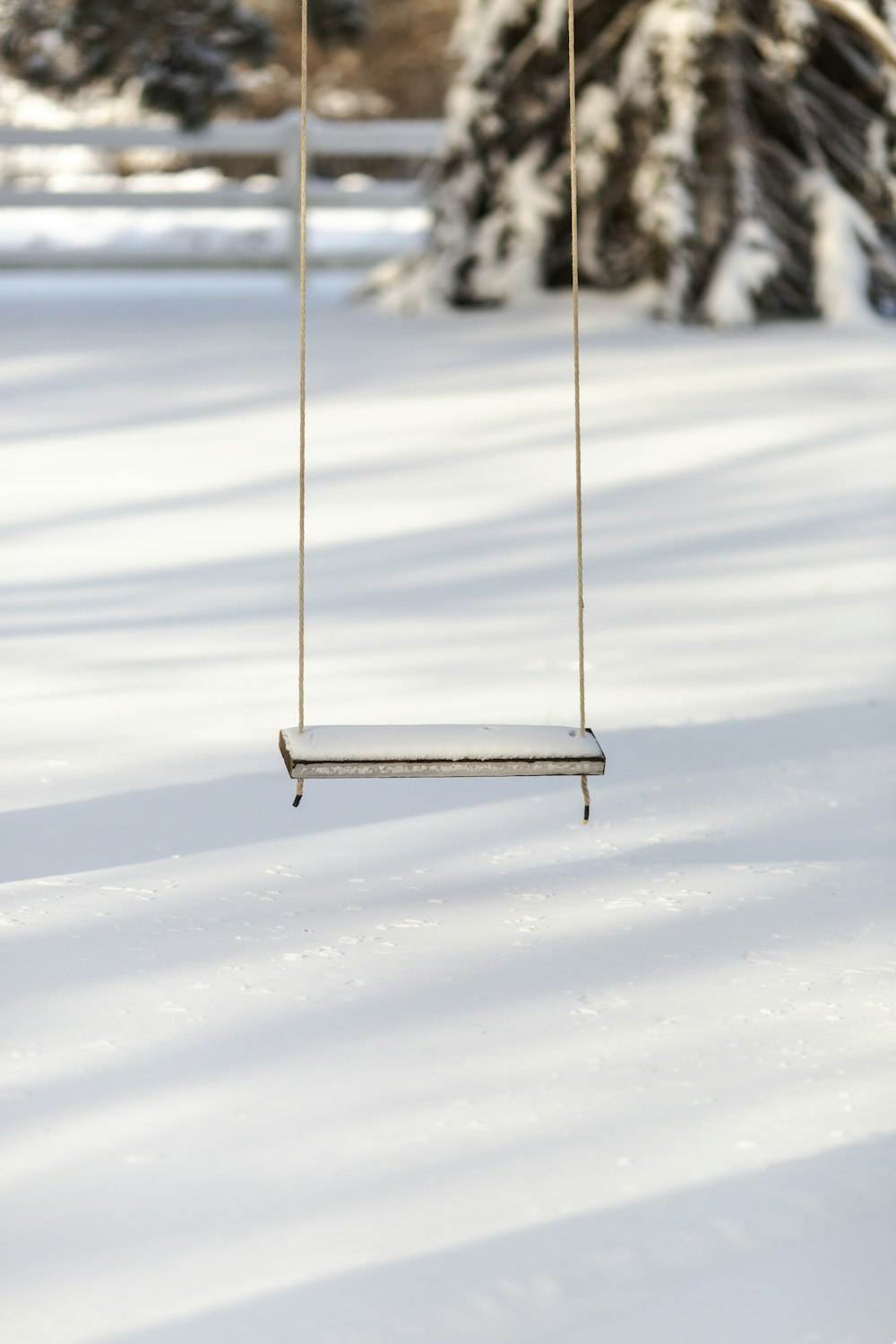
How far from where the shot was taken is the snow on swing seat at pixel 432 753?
298 centimetres

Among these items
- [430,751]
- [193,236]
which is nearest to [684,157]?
[430,751]

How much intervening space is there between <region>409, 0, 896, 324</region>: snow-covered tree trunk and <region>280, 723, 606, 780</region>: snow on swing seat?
746 cm

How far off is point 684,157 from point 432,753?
7646mm

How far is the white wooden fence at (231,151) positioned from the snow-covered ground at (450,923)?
6152 millimetres

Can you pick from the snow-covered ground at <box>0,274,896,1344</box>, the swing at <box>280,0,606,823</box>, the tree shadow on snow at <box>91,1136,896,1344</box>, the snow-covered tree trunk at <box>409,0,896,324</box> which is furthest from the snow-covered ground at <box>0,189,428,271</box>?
the tree shadow on snow at <box>91,1136,896,1344</box>

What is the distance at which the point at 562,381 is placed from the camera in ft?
29.1

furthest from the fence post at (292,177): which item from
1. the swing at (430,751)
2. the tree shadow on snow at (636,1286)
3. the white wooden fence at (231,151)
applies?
the tree shadow on snow at (636,1286)

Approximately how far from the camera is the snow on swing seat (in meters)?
2.98

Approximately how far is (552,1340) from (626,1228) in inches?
8.7

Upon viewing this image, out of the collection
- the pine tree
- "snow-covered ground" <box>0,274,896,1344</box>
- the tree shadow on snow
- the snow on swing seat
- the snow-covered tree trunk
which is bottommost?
the tree shadow on snow

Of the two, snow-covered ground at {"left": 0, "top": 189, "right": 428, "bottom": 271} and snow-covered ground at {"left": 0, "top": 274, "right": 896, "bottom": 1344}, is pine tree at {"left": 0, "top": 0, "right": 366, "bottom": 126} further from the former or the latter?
snow-covered ground at {"left": 0, "top": 274, "right": 896, "bottom": 1344}

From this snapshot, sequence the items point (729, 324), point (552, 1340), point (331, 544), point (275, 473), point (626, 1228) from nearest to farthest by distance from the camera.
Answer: point (552, 1340) → point (626, 1228) → point (331, 544) → point (275, 473) → point (729, 324)

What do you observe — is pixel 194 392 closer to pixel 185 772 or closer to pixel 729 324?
pixel 729 324

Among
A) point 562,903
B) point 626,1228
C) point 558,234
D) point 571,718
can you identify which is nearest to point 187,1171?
point 626,1228
